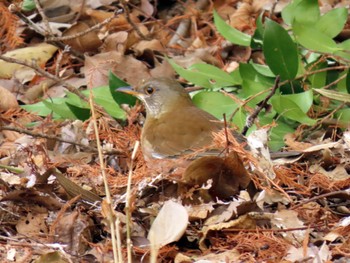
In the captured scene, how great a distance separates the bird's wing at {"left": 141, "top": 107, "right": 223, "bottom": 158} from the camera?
607 cm

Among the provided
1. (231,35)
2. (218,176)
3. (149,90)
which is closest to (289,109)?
(149,90)

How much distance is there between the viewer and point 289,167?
5586 mm

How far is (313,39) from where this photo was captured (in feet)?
22.0

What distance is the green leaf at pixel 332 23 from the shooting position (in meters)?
7.01

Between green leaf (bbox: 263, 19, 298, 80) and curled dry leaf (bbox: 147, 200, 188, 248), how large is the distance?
242cm

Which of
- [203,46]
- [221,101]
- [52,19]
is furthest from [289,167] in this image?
[52,19]

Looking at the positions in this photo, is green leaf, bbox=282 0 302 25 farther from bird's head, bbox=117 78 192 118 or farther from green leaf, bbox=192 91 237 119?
bird's head, bbox=117 78 192 118

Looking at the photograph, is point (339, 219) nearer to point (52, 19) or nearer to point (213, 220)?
point (213, 220)

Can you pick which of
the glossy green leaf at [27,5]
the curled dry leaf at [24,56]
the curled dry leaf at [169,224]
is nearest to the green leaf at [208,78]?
the curled dry leaf at [24,56]

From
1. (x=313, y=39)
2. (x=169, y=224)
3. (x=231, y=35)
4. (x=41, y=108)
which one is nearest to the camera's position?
(x=169, y=224)

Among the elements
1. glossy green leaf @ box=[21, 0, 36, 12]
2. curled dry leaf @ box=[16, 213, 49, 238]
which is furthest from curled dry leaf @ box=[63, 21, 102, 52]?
curled dry leaf @ box=[16, 213, 49, 238]

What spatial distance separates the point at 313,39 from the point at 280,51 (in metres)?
0.34

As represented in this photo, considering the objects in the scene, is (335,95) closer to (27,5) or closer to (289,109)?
(289,109)

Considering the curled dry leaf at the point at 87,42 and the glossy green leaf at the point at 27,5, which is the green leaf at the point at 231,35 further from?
the glossy green leaf at the point at 27,5
